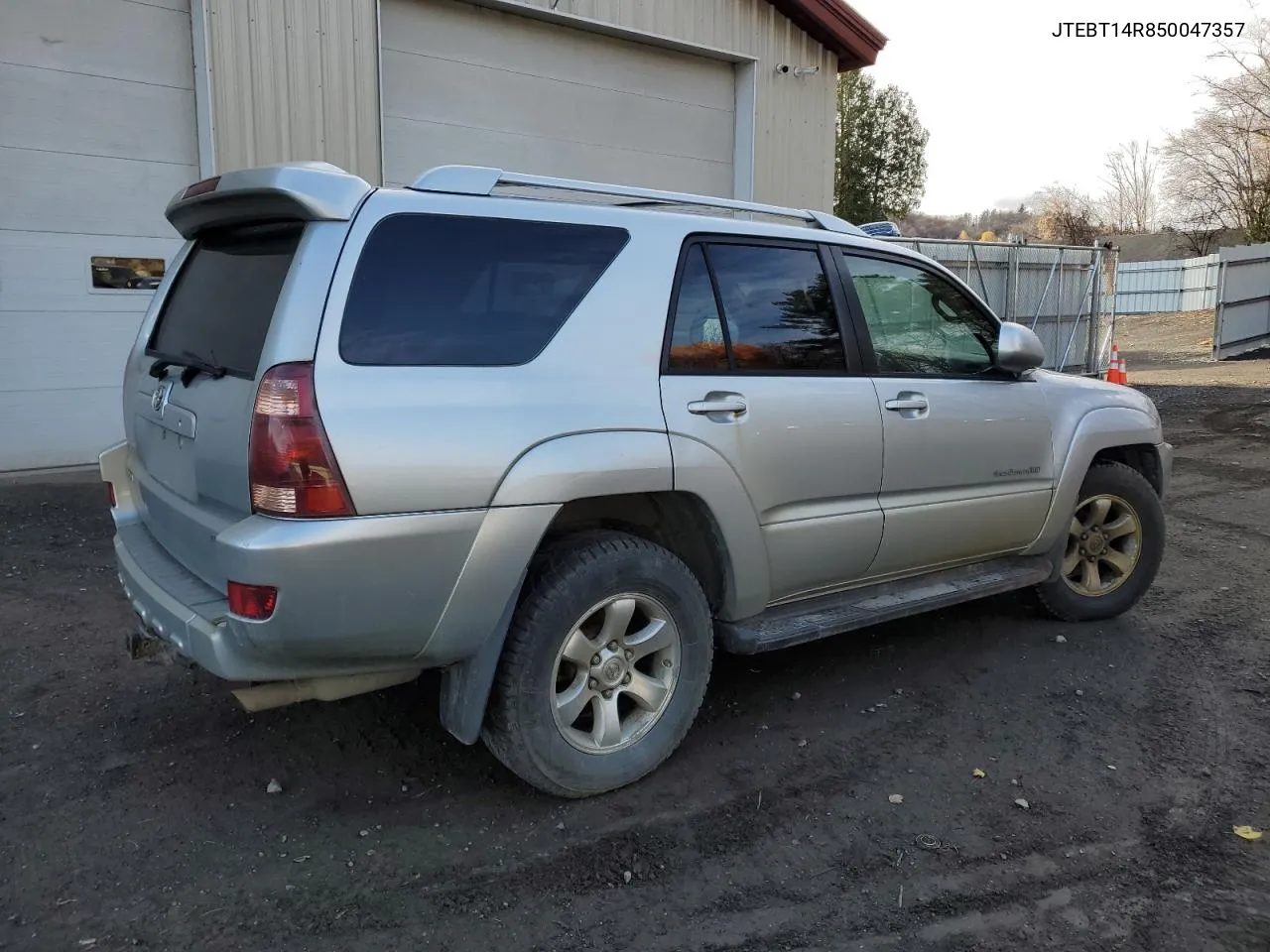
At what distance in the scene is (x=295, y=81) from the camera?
332 inches

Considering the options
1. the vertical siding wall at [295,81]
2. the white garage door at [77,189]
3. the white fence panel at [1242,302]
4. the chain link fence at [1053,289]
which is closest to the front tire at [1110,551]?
the vertical siding wall at [295,81]

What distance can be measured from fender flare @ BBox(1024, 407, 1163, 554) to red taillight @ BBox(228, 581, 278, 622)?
11.1ft

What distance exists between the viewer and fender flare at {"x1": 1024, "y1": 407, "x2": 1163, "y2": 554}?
463cm

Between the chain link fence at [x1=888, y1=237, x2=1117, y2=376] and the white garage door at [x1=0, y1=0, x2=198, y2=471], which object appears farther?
the chain link fence at [x1=888, y1=237, x2=1117, y2=376]

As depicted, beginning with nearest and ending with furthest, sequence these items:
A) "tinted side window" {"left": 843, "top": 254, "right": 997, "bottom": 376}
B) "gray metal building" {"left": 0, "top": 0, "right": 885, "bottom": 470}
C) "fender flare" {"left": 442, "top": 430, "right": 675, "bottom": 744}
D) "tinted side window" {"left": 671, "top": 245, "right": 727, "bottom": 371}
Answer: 1. "fender flare" {"left": 442, "top": 430, "right": 675, "bottom": 744}
2. "tinted side window" {"left": 671, "top": 245, "right": 727, "bottom": 371}
3. "tinted side window" {"left": 843, "top": 254, "right": 997, "bottom": 376}
4. "gray metal building" {"left": 0, "top": 0, "right": 885, "bottom": 470}

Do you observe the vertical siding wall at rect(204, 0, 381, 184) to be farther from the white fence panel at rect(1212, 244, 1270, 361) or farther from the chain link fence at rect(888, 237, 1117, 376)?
the white fence panel at rect(1212, 244, 1270, 361)

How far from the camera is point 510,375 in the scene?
2.99m

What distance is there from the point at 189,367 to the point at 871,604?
104 inches

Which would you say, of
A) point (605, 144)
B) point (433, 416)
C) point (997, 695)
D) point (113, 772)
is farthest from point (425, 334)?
point (605, 144)

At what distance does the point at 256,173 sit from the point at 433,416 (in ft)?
2.98

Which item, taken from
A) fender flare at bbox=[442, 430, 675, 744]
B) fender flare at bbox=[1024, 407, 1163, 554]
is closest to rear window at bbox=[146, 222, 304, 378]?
fender flare at bbox=[442, 430, 675, 744]

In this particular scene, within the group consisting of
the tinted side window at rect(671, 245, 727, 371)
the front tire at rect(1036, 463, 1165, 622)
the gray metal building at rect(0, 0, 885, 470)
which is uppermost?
the gray metal building at rect(0, 0, 885, 470)

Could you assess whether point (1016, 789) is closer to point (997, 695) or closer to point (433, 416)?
point (997, 695)

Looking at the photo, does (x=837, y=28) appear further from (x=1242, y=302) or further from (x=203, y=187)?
(x=1242, y=302)
